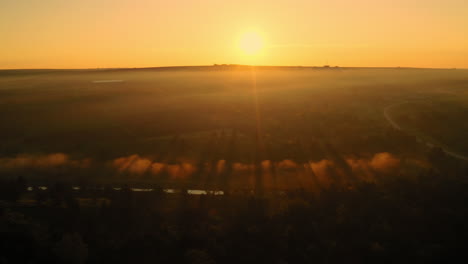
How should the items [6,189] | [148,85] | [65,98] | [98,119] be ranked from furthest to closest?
[148,85], [65,98], [98,119], [6,189]

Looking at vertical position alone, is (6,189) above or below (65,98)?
below

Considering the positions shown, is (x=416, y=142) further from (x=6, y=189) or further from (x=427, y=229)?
(x=6, y=189)

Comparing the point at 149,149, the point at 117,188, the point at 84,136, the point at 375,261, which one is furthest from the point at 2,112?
the point at 375,261

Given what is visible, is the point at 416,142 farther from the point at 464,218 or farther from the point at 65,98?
the point at 65,98

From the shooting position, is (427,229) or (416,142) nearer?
(427,229)

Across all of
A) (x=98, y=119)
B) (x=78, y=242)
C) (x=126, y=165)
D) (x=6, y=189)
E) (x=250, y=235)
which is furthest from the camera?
(x=98, y=119)

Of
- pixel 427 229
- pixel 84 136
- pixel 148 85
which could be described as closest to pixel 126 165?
pixel 84 136
